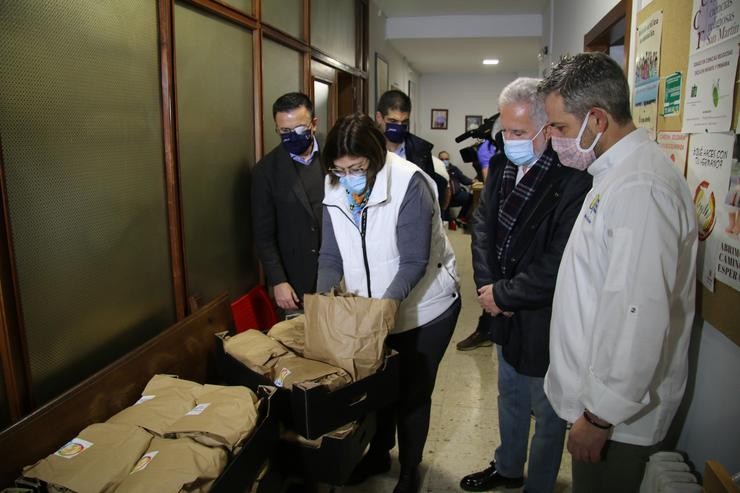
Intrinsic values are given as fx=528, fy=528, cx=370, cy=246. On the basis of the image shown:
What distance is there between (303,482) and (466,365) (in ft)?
6.15

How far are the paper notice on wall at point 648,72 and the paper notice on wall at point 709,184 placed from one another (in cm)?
40

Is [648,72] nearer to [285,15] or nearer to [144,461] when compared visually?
[285,15]

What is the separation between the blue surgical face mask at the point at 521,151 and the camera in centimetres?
164

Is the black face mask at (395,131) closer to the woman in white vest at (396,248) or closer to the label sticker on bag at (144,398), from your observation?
the woman in white vest at (396,248)

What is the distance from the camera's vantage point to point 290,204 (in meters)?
2.30

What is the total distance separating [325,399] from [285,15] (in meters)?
2.39

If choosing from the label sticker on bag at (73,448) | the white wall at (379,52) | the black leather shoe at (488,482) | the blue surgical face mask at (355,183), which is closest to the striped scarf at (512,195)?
the blue surgical face mask at (355,183)

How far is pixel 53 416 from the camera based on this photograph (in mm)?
1252

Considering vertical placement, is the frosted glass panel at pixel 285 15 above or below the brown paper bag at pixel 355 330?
above

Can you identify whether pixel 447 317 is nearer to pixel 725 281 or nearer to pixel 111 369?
pixel 725 281

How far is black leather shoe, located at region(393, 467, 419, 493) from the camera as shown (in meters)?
1.96

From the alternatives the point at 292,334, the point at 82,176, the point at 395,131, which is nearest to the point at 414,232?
the point at 292,334

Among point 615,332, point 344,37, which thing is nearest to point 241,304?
point 615,332

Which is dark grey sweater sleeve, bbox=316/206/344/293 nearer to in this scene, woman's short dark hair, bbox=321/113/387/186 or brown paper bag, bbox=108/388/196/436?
woman's short dark hair, bbox=321/113/387/186
